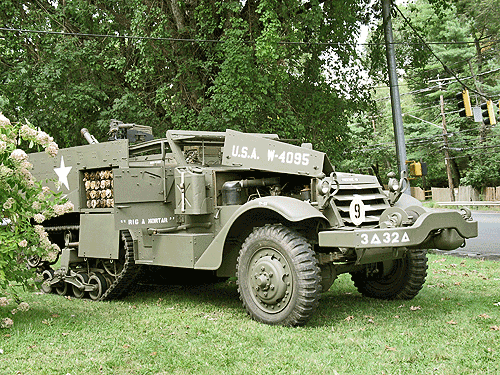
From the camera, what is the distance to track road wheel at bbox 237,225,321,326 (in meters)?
6.04

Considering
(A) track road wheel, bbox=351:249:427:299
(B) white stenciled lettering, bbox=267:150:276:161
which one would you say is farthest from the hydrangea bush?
(A) track road wheel, bbox=351:249:427:299

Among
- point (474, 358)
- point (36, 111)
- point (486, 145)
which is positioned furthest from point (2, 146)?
point (486, 145)

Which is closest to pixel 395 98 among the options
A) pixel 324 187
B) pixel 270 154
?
pixel 270 154

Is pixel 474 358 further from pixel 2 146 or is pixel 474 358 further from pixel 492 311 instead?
pixel 2 146

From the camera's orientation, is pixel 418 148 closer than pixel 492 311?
No

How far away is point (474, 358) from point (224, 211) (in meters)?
3.25

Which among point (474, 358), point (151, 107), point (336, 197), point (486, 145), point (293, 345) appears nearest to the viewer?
point (474, 358)

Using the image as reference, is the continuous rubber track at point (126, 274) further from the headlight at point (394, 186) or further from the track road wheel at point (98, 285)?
the headlight at point (394, 186)

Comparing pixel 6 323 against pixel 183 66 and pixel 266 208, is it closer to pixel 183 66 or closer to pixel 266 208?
pixel 266 208

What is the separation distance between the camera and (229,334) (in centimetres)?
601

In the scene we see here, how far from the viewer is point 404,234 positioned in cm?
582

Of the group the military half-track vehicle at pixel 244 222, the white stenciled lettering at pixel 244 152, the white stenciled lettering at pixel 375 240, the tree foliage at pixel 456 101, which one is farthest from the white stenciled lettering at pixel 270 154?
the tree foliage at pixel 456 101

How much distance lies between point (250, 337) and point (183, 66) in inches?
335

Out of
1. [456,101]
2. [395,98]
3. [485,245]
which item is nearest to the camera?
[395,98]
